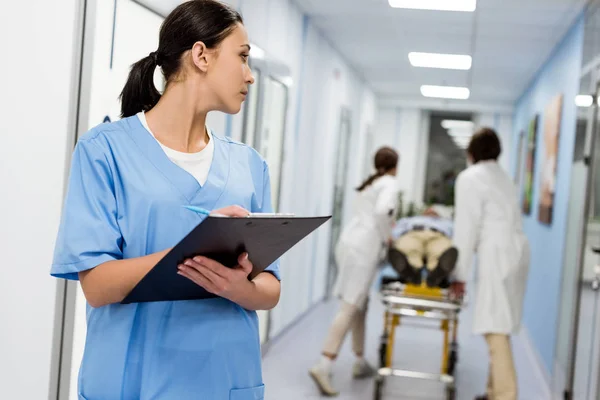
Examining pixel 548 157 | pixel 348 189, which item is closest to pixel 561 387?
pixel 548 157

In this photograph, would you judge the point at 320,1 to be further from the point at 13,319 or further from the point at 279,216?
the point at 279,216

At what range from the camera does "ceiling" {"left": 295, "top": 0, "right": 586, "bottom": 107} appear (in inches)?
218

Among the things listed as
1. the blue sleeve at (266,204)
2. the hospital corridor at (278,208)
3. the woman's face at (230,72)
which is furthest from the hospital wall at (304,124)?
the woman's face at (230,72)

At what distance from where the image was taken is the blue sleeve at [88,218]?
1.26m

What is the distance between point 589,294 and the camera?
4020 millimetres

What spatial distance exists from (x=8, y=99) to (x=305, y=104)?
4.47 meters

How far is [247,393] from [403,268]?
3.14m

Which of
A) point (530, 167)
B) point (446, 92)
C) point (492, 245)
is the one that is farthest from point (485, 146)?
point (446, 92)

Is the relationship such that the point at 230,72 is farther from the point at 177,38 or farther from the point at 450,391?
the point at 450,391

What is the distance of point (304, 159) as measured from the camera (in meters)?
6.60

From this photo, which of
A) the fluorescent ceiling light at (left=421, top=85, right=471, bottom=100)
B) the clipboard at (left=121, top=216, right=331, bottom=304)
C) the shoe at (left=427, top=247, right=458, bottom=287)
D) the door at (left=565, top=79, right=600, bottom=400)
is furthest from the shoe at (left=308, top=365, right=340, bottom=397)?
the fluorescent ceiling light at (left=421, top=85, right=471, bottom=100)

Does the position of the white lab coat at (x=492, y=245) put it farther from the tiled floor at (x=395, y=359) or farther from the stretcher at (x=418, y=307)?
the tiled floor at (x=395, y=359)

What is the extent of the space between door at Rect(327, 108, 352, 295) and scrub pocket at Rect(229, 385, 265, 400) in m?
6.85

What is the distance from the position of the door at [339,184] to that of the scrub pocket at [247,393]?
6.85 metres
